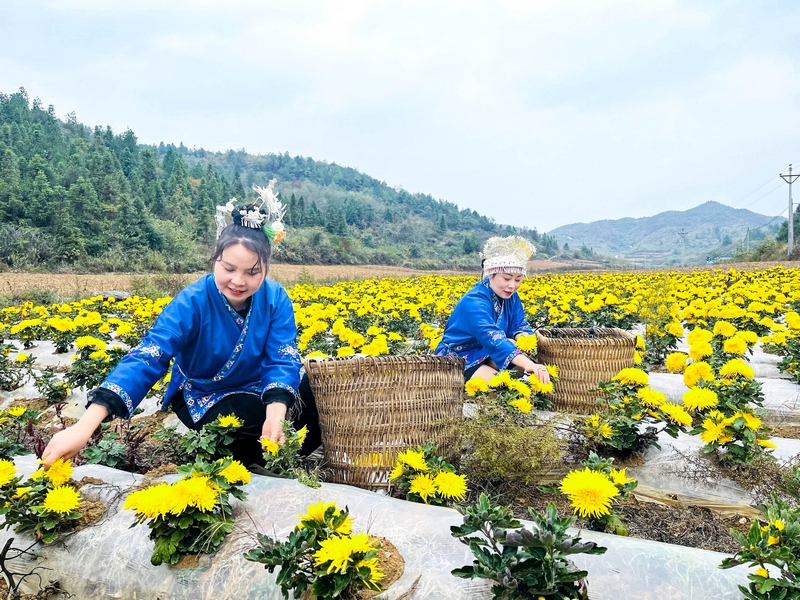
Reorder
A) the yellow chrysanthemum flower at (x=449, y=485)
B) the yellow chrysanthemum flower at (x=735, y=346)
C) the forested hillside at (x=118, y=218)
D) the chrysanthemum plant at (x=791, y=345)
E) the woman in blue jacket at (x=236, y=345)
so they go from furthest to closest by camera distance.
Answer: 1. the forested hillside at (x=118, y=218)
2. the chrysanthemum plant at (x=791, y=345)
3. the yellow chrysanthemum flower at (x=735, y=346)
4. the woman in blue jacket at (x=236, y=345)
5. the yellow chrysanthemum flower at (x=449, y=485)

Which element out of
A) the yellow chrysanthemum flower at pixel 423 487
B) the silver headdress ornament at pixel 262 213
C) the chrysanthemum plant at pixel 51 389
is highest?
the silver headdress ornament at pixel 262 213

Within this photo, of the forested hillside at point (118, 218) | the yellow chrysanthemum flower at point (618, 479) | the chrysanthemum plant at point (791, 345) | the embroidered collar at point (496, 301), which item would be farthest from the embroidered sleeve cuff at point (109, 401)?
the forested hillside at point (118, 218)

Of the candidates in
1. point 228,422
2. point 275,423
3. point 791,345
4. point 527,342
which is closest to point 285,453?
point 275,423

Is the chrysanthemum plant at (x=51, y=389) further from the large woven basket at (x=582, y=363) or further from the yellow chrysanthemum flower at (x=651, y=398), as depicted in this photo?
the yellow chrysanthemum flower at (x=651, y=398)

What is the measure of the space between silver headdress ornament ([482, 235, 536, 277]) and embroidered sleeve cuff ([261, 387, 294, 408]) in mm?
1559

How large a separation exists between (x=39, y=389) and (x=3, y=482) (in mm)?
2912

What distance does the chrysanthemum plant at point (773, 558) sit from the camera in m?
1.22

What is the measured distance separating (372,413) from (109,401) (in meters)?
0.93

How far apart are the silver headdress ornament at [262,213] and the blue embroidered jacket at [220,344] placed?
0.75 ft

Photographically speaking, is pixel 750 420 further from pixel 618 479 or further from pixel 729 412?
pixel 618 479

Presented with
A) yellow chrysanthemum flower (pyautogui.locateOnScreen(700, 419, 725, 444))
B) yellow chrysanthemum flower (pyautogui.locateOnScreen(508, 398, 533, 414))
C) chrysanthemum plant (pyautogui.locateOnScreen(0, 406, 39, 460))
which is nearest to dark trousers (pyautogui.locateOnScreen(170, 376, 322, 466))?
chrysanthemum plant (pyautogui.locateOnScreen(0, 406, 39, 460))

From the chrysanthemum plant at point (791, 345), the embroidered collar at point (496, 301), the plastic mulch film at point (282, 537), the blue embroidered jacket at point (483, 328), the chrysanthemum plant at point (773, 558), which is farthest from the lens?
the chrysanthemum plant at point (791, 345)

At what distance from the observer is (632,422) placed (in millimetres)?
2471

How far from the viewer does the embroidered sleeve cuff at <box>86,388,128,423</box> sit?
190 cm
